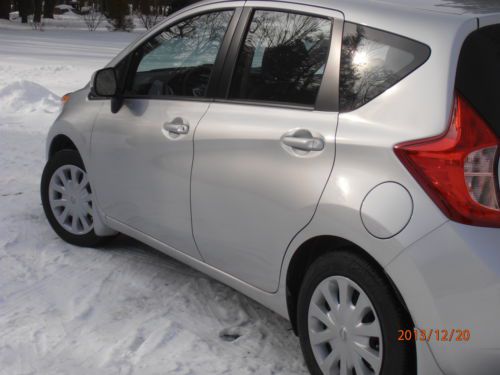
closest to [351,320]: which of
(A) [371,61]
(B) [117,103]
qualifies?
(A) [371,61]

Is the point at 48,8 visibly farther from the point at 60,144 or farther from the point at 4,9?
the point at 60,144

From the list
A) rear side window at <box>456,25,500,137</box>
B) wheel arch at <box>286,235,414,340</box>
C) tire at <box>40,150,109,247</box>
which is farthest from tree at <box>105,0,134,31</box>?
rear side window at <box>456,25,500,137</box>

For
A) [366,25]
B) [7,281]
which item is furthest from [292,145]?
[7,281]

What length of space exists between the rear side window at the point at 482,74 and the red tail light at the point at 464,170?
0.11 ft

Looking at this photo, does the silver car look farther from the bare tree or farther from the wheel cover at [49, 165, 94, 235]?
the bare tree

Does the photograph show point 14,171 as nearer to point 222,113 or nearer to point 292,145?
point 222,113

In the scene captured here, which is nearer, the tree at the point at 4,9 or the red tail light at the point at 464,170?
the red tail light at the point at 464,170

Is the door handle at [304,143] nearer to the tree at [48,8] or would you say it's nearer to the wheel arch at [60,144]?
the wheel arch at [60,144]

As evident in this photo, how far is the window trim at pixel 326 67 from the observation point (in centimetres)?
287

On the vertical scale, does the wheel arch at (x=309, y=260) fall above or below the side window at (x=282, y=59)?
below

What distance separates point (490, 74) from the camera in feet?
8.06

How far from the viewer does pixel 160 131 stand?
146 inches

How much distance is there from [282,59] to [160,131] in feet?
2.69

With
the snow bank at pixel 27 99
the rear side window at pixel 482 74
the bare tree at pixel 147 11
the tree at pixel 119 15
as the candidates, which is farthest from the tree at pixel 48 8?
the rear side window at pixel 482 74
